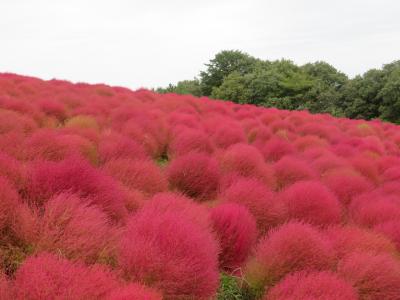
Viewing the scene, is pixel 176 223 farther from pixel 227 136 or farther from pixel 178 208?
pixel 227 136

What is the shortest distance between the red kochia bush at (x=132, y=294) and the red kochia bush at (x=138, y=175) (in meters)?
1.83

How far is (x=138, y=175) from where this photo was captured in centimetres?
395

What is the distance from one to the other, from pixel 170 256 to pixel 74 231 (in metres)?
0.53

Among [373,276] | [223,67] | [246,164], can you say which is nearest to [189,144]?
[246,164]

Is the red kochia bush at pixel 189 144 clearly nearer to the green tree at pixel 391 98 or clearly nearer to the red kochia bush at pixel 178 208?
the red kochia bush at pixel 178 208

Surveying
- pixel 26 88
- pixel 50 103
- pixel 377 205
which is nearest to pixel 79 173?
pixel 377 205

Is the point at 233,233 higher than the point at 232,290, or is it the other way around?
the point at 233,233

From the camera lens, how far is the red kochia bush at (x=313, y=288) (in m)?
2.42

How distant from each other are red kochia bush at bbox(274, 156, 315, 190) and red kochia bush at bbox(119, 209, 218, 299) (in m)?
2.61

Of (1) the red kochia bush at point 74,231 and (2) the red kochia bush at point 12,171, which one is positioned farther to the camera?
(2) the red kochia bush at point 12,171

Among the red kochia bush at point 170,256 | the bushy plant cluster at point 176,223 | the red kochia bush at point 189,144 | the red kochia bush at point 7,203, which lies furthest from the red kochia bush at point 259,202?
the red kochia bush at point 7,203

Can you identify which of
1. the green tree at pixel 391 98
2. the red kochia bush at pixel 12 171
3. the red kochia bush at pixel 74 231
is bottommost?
the red kochia bush at pixel 74 231

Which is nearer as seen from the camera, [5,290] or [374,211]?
[5,290]

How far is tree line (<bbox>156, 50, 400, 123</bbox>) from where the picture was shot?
26.5 m
